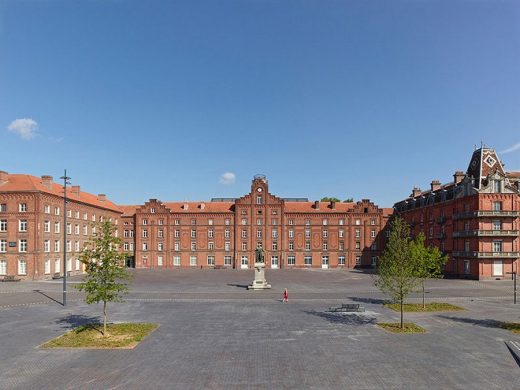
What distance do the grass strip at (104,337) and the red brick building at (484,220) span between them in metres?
53.5

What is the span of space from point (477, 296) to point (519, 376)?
92.2 ft

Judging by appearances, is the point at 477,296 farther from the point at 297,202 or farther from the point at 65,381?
the point at 297,202

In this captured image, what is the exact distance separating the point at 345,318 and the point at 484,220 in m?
42.3

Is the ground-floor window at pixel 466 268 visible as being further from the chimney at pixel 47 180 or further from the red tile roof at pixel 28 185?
the chimney at pixel 47 180

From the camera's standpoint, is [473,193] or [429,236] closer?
[473,193]

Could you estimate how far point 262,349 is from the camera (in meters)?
21.3

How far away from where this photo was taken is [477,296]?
42.4 metres

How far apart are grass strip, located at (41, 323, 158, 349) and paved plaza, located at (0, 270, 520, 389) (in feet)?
2.68

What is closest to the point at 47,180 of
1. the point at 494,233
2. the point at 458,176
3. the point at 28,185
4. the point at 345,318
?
the point at 28,185

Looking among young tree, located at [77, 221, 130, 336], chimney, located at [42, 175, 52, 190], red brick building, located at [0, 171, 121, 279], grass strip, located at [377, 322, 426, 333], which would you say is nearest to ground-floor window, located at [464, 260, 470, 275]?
grass strip, located at [377, 322, 426, 333]

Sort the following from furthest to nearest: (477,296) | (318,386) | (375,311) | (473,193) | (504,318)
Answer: (473,193) → (477,296) → (375,311) → (504,318) → (318,386)

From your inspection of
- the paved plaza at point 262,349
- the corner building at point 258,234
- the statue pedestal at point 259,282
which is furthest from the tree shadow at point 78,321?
the corner building at point 258,234

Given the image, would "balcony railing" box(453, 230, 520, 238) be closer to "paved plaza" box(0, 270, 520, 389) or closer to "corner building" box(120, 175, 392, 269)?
"paved plaza" box(0, 270, 520, 389)

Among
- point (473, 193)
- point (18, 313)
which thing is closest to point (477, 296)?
point (473, 193)
